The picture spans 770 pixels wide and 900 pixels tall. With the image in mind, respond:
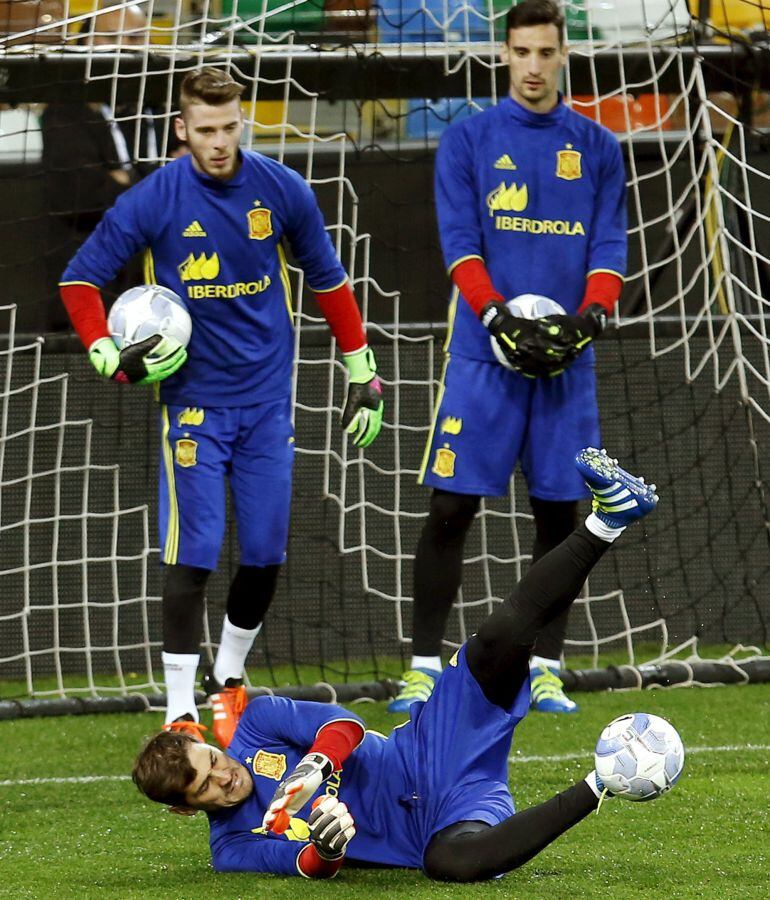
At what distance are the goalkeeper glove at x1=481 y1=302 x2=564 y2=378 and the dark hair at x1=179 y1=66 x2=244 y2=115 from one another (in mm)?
1043

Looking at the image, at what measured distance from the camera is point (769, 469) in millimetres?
6266

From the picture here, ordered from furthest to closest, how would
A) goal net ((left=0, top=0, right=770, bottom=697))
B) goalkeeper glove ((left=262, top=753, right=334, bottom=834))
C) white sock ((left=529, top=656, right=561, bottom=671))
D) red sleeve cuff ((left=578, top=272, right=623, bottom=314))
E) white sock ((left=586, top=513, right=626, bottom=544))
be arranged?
goal net ((left=0, top=0, right=770, bottom=697))
white sock ((left=529, top=656, right=561, bottom=671))
red sleeve cuff ((left=578, top=272, right=623, bottom=314))
white sock ((left=586, top=513, right=626, bottom=544))
goalkeeper glove ((left=262, top=753, right=334, bottom=834))

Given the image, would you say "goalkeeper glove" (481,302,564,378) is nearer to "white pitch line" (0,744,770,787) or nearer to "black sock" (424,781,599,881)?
"white pitch line" (0,744,770,787)

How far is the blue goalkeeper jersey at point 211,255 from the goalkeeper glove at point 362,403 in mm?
273

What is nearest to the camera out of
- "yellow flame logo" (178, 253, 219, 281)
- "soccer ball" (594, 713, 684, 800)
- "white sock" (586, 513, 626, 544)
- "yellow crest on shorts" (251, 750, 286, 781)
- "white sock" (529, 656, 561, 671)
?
"soccer ball" (594, 713, 684, 800)

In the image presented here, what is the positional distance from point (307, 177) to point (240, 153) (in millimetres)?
1566

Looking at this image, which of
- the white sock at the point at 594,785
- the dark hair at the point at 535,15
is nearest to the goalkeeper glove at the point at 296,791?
the white sock at the point at 594,785

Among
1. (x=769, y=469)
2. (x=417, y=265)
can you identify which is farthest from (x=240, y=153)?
(x=769, y=469)

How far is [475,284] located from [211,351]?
89 cm

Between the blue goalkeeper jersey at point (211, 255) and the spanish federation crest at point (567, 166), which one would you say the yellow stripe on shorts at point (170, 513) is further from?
the spanish federation crest at point (567, 166)

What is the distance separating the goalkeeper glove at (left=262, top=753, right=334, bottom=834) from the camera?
3.02 metres

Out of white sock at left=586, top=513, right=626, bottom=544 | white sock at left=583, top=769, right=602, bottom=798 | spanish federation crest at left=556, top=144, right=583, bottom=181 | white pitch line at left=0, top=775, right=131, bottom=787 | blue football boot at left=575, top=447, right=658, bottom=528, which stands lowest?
white pitch line at left=0, top=775, right=131, bottom=787

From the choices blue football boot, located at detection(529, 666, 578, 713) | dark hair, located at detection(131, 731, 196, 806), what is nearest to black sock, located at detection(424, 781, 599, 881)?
dark hair, located at detection(131, 731, 196, 806)

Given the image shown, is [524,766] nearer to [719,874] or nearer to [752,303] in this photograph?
[719,874]
